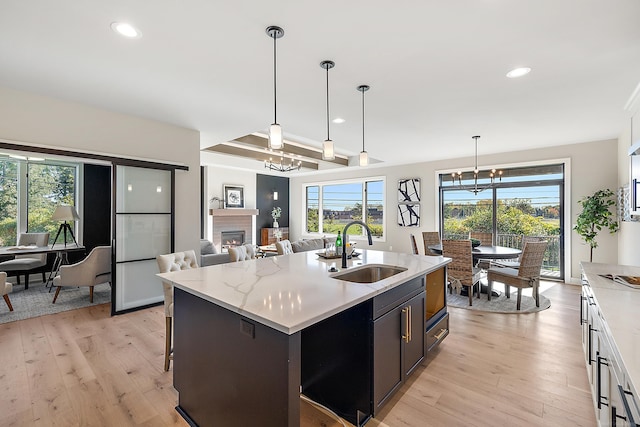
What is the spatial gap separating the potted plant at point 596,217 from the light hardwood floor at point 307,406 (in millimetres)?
2128

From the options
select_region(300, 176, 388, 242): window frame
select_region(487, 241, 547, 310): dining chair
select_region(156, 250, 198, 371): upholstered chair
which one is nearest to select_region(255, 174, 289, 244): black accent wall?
select_region(300, 176, 388, 242): window frame

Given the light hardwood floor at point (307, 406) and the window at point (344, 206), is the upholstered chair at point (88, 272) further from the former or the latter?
the window at point (344, 206)

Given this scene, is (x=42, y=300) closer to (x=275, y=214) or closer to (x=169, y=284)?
(x=169, y=284)

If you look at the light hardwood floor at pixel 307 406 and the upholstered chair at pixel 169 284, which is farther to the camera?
the upholstered chair at pixel 169 284

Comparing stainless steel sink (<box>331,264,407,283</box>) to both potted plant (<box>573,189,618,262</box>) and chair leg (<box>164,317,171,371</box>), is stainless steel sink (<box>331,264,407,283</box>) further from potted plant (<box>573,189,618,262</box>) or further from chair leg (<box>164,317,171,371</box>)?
potted plant (<box>573,189,618,262</box>)

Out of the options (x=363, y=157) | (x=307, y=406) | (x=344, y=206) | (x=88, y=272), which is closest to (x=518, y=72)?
(x=363, y=157)

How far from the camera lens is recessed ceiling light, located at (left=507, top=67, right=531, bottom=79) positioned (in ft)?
8.71

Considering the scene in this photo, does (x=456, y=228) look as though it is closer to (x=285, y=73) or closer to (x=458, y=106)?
(x=458, y=106)

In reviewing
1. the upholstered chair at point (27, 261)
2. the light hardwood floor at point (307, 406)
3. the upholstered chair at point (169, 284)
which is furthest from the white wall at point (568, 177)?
the upholstered chair at point (27, 261)

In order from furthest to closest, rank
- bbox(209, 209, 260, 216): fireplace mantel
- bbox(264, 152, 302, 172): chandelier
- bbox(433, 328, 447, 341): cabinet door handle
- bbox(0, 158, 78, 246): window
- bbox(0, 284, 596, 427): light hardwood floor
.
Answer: bbox(209, 209, 260, 216): fireplace mantel < bbox(264, 152, 302, 172): chandelier < bbox(0, 158, 78, 246): window < bbox(433, 328, 447, 341): cabinet door handle < bbox(0, 284, 596, 427): light hardwood floor

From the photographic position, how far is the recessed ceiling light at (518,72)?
266cm

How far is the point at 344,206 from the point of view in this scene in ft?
30.1

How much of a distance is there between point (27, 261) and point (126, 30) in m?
5.24

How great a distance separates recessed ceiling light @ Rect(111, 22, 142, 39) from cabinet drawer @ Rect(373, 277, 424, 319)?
248 cm
